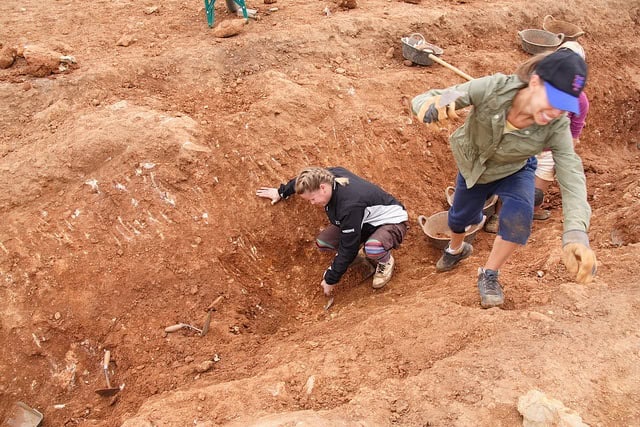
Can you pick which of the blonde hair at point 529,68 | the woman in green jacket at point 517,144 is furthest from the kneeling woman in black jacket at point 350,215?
the blonde hair at point 529,68

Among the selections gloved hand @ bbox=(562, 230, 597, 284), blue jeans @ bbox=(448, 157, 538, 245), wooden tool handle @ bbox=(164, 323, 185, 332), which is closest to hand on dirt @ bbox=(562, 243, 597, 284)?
gloved hand @ bbox=(562, 230, 597, 284)

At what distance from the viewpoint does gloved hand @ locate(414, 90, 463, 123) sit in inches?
103

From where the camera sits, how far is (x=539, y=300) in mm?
3291

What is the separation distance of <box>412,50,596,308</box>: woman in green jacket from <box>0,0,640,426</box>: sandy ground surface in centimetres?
69

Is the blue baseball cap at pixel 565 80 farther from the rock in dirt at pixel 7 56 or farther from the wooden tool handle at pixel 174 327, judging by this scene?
the rock in dirt at pixel 7 56

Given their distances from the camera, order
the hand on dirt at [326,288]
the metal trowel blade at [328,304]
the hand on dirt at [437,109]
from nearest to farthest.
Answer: the hand on dirt at [437,109] < the hand on dirt at [326,288] < the metal trowel blade at [328,304]

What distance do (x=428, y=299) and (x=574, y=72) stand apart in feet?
6.35

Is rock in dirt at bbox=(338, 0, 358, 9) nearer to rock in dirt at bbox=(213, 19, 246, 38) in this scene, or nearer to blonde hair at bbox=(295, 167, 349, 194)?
rock in dirt at bbox=(213, 19, 246, 38)

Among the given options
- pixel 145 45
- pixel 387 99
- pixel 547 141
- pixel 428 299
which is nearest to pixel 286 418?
pixel 428 299

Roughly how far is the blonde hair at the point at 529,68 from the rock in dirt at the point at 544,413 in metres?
1.71

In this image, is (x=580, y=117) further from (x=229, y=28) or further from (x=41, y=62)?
(x=41, y=62)

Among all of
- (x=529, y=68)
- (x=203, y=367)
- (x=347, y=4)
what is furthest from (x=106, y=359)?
(x=347, y=4)

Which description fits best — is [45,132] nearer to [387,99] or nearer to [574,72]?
[387,99]

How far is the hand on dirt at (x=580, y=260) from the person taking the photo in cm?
233
